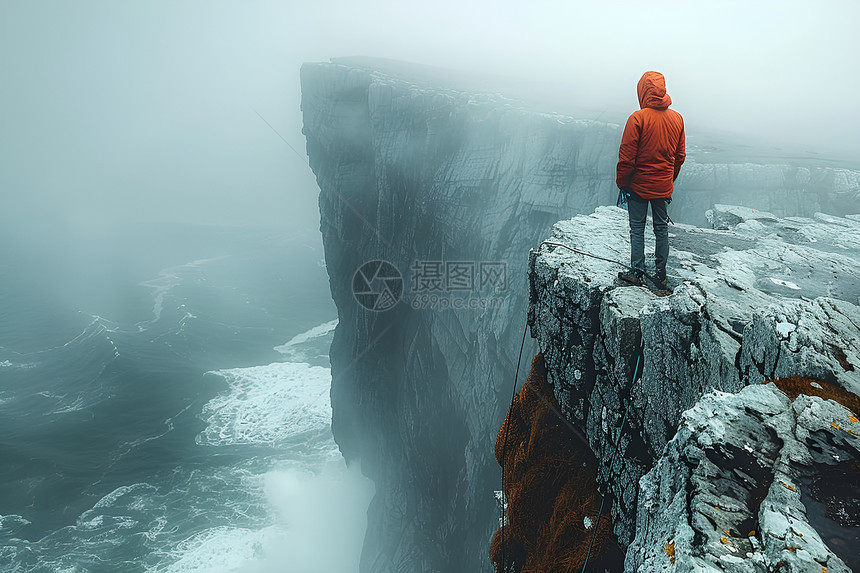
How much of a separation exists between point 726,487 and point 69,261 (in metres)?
115

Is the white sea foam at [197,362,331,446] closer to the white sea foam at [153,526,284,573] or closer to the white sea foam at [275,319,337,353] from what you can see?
the white sea foam at [275,319,337,353]

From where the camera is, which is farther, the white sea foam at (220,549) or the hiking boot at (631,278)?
the white sea foam at (220,549)

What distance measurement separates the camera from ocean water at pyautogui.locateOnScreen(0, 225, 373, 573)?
31.8 m

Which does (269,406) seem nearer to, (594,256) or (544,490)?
(544,490)

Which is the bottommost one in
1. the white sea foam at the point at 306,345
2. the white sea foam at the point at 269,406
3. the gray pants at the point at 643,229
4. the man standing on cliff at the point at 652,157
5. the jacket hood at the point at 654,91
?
the white sea foam at the point at 269,406

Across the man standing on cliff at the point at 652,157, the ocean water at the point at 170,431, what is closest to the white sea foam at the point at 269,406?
the ocean water at the point at 170,431

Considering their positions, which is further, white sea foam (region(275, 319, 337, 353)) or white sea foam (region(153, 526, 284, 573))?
white sea foam (region(275, 319, 337, 353))

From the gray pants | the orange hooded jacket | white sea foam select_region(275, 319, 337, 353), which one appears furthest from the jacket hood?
white sea foam select_region(275, 319, 337, 353)

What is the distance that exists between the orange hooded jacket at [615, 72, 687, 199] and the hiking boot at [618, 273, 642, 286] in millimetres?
1308

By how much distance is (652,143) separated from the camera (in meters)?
6.71

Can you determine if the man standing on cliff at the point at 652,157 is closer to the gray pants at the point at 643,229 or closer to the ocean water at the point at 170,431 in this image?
the gray pants at the point at 643,229

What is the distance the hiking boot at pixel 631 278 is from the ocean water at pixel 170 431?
108 ft

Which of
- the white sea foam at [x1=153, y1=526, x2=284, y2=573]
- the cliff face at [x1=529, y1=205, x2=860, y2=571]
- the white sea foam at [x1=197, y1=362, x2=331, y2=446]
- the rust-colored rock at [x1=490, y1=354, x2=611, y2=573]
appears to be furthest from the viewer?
the white sea foam at [x1=197, y1=362, x2=331, y2=446]

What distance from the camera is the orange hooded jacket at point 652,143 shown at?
6.63m
